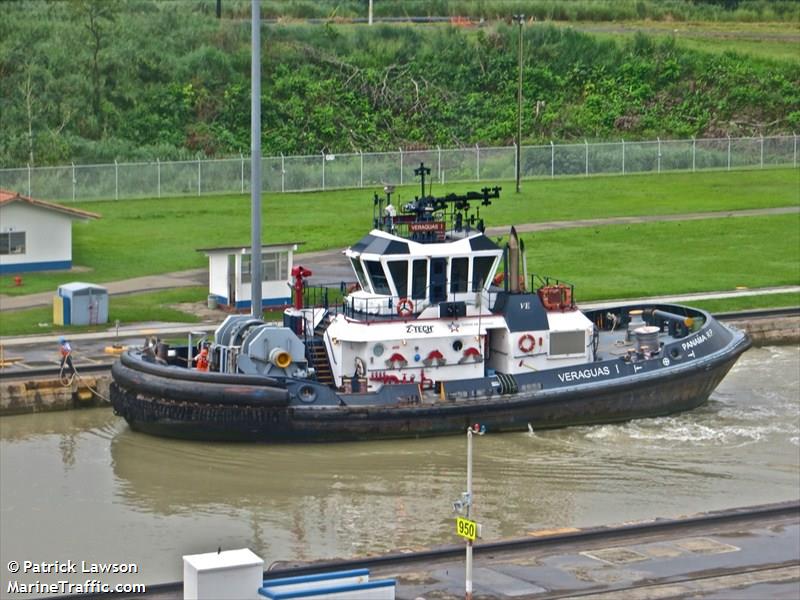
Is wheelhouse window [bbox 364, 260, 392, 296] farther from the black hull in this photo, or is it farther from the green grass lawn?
the green grass lawn

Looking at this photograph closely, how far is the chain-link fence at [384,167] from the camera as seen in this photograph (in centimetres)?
6788

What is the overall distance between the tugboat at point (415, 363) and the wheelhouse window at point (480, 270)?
4cm

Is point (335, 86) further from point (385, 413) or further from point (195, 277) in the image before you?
point (385, 413)

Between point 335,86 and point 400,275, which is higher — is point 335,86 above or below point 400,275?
above

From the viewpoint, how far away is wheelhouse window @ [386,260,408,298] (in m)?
36.8

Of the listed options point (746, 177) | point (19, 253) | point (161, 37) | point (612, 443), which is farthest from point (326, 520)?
point (161, 37)

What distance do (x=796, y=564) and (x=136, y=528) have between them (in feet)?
35.0

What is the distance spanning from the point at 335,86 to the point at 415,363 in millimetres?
48349

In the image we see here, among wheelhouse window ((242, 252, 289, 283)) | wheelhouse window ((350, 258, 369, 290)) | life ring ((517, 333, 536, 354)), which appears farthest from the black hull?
wheelhouse window ((242, 252, 289, 283))

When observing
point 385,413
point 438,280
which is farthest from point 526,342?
point 385,413

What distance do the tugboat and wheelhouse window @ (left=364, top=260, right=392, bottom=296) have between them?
0.12ft

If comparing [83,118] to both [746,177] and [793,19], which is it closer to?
[746,177]

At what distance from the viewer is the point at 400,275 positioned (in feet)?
121

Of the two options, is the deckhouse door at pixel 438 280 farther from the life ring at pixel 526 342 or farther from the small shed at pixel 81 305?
the small shed at pixel 81 305
